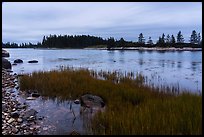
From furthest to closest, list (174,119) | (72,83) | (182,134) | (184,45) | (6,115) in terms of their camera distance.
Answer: (184,45) < (72,83) < (6,115) < (174,119) < (182,134)

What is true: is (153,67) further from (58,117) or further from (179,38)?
(179,38)

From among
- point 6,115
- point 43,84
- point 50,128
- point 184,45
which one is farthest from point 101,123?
point 184,45

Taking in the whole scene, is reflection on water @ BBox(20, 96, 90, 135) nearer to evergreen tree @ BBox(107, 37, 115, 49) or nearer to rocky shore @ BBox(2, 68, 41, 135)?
rocky shore @ BBox(2, 68, 41, 135)

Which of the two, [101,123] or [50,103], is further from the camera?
[50,103]

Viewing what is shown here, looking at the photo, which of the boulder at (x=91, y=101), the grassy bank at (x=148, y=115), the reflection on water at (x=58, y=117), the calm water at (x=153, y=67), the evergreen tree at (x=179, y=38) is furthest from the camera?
the evergreen tree at (x=179, y=38)

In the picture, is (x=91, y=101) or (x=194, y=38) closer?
(x=91, y=101)

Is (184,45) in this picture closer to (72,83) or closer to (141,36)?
A: (141,36)

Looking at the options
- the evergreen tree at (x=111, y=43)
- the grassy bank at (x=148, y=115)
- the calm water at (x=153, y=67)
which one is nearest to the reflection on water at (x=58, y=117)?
the grassy bank at (x=148, y=115)

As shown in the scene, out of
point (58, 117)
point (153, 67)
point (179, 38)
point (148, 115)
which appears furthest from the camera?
point (179, 38)

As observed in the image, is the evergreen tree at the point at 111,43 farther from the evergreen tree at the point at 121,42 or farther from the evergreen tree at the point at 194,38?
the evergreen tree at the point at 194,38

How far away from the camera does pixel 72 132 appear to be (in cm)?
929

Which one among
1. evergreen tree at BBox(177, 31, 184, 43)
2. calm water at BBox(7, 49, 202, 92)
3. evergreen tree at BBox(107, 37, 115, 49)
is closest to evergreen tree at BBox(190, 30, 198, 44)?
evergreen tree at BBox(177, 31, 184, 43)

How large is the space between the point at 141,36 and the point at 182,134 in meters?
159

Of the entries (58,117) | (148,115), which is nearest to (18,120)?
(58,117)
